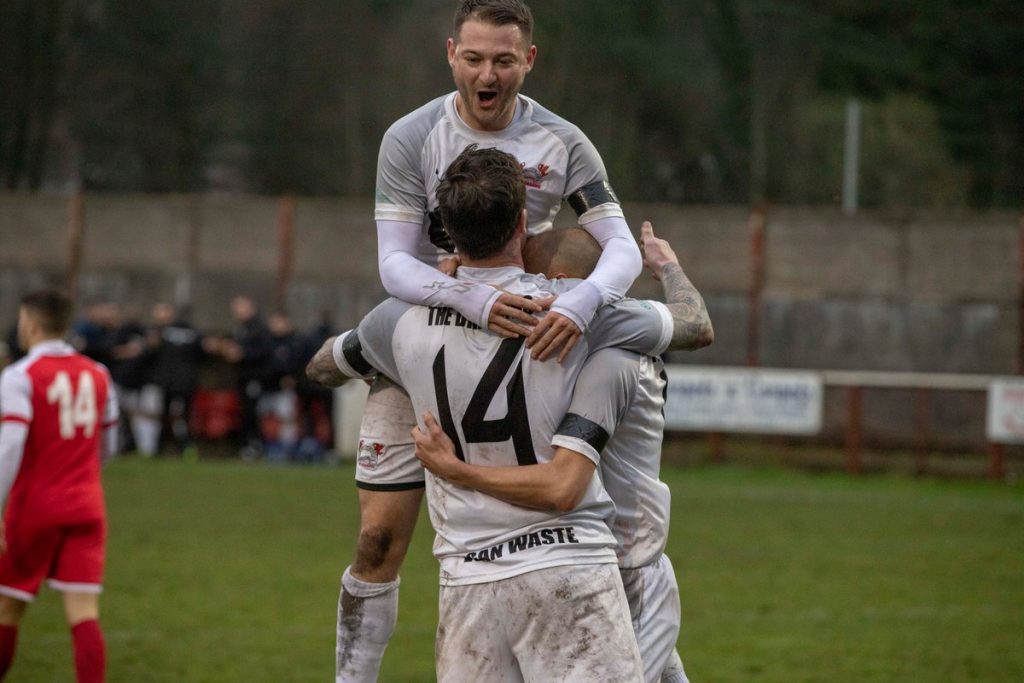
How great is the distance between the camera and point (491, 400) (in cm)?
376

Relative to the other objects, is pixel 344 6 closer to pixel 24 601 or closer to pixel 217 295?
pixel 217 295

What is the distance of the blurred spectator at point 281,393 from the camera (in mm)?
18781

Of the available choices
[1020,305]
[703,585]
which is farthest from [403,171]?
[1020,305]

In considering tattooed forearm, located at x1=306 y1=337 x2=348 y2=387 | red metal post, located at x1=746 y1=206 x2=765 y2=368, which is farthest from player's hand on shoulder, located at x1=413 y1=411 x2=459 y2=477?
red metal post, located at x1=746 y1=206 x2=765 y2=368

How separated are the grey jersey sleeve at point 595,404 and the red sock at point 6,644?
12.1 ft

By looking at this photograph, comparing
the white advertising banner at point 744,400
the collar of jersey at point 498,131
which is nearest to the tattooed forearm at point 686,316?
the collar of jersey at point 498,131

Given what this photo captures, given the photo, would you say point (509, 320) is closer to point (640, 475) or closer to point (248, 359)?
point (640, 475)

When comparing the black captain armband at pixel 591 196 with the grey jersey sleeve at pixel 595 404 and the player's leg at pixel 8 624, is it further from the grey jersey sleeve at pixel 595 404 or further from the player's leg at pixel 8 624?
the player's leg at pixel 8 624

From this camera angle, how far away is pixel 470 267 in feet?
12.9

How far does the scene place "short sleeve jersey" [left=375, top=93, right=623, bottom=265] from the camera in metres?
4.64

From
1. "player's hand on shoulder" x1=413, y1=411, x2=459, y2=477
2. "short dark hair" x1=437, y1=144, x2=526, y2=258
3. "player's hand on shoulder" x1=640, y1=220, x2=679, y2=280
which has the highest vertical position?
"short dark hair" x1=437, y1=144, x2=526, y2=258

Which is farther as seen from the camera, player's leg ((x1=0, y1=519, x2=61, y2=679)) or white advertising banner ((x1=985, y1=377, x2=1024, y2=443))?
white advertising banner ((x1=985, y1=377, x2=1024, y2=443))

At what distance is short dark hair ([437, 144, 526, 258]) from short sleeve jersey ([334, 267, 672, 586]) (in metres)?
0.13

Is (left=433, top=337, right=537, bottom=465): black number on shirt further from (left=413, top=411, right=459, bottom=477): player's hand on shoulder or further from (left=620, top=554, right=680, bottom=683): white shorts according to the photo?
(left=620, top=554, right=680, bottom=683): white shorts
